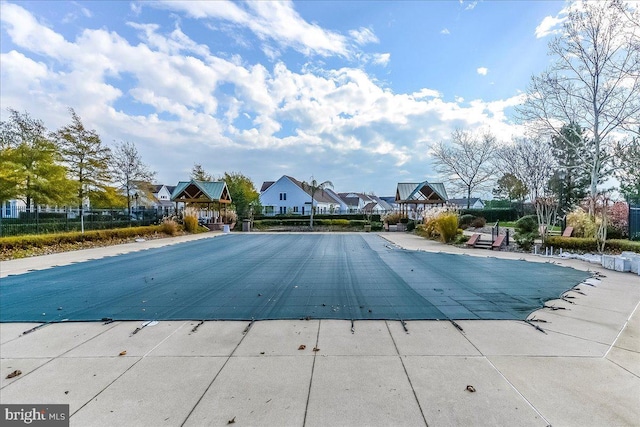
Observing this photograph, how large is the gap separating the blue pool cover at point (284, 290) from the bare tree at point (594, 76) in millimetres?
7608

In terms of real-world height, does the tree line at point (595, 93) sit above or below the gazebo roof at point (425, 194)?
above

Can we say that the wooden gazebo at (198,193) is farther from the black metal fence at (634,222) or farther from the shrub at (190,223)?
the black metal fence at (634,222)

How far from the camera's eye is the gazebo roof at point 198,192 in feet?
70.6

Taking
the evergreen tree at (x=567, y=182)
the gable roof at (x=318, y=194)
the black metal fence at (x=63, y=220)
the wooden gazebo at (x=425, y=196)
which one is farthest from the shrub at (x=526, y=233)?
the gable roof at (x=318, y=194)

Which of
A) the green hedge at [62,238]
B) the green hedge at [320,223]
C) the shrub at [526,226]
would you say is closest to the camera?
the green hedge at [62,238]

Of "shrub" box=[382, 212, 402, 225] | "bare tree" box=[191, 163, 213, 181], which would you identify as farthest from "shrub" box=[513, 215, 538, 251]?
"bare tree" box=[191, 163, 213, 181]

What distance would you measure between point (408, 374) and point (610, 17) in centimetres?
1422

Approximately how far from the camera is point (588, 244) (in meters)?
8.95

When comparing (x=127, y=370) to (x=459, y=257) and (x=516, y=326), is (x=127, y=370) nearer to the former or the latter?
(x=516, y=326)

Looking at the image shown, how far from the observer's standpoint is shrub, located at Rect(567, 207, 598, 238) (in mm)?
9898

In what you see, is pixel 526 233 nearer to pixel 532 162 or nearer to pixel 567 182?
pixel 532 162

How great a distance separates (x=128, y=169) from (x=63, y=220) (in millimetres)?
7315

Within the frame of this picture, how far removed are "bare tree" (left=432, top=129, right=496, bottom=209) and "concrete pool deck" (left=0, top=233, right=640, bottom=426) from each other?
25.5 meters

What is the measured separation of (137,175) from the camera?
1992 centimetres
